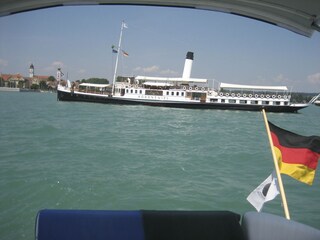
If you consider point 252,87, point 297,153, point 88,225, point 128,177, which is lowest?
point 128,177

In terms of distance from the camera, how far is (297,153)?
2.62 meters

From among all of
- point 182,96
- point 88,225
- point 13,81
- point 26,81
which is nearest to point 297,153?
point 88,225

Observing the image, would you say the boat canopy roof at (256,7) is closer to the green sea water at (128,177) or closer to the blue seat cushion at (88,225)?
the blue seat cushion at (88,225)

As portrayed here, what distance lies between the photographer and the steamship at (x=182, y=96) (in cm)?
3206

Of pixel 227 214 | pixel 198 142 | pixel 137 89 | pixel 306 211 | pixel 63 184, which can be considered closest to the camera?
pixel 227 214

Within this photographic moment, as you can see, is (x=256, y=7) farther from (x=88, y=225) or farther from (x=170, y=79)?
(x=170, y=79)

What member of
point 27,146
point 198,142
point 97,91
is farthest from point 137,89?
point 27,146

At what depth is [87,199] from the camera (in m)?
5.41

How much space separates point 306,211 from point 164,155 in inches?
202

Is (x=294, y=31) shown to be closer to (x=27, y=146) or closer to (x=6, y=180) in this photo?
(x=6, y=180)

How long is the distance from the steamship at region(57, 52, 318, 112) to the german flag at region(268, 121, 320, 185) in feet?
96.1

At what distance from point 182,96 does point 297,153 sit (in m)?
30.3

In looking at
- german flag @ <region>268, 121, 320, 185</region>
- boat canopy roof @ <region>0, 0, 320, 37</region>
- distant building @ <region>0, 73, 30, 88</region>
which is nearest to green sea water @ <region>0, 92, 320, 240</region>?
german flag @ <region>268, 121, 320, 185</region>

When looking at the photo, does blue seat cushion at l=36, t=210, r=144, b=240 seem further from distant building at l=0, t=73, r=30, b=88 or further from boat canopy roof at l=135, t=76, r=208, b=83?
distant building at l=0, t=73, r=30, b=88
